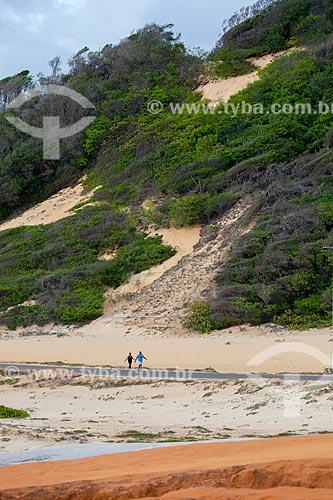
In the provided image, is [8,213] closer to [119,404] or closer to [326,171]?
[326,171]

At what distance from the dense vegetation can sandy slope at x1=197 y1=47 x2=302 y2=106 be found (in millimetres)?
765

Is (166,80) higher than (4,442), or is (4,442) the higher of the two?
(166,80)

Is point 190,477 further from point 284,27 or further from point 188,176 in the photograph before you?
point 284,27

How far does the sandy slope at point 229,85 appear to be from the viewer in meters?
48.0

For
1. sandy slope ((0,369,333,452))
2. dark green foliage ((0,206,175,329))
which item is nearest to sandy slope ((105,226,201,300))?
dark green foliage ((0,206,175,329))

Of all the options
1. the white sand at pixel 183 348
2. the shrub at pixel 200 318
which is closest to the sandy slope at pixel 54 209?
the white sand at pixel 183 348

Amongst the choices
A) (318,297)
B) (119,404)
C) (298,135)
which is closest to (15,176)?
(298,135)

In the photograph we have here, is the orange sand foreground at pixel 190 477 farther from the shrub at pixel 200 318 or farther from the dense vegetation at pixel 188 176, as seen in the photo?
the shrub at pixel 200 318

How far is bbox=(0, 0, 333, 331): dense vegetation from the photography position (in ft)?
91.6

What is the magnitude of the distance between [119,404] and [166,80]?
116 feet

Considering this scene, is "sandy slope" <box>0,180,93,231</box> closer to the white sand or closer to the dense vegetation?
the dense vegetation

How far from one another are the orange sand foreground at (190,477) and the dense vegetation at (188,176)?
54.5 feet

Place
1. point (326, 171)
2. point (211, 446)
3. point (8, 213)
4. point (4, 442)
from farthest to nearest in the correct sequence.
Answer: point (8, 213), point (326, 171), point (4, 442), point (211, 446)

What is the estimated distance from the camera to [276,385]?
18391 millimetres
